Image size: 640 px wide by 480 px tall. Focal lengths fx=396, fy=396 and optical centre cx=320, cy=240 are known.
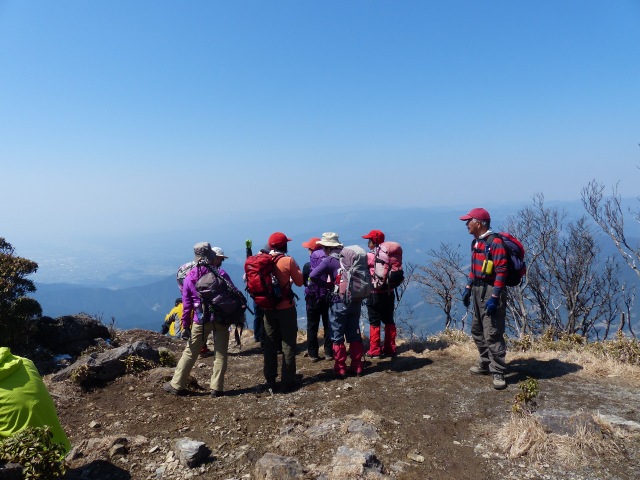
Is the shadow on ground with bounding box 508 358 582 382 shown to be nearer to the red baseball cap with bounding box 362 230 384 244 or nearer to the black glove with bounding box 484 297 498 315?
the black glove with bounding box 484 297 498 315

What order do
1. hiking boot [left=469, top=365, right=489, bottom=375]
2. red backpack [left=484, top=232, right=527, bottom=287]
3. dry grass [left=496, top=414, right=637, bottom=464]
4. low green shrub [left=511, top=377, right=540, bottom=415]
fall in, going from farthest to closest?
hiking boot [left=469, top=365, right=489, bottom=375], red backpack [left=484, top=232, right=527, bottom=287], low green shrub [left=511, top=377, right=540, bottom=415], dry grass [left=496, top=414, right=637, bottom=464]

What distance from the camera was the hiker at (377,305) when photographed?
7.41 m

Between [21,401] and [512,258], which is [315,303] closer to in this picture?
[512,258]

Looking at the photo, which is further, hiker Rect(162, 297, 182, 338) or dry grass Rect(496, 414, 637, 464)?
hiker Rect(162, 297, 182, 338)

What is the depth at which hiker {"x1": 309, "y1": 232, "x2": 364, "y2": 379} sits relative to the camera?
6578mm

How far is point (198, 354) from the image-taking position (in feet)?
20.1

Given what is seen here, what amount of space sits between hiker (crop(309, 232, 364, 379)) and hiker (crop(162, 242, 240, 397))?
170cm

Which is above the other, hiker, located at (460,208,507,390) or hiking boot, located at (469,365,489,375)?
hiker, located at (460,208,507,390)

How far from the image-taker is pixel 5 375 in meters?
3.62

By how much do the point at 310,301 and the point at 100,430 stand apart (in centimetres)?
393

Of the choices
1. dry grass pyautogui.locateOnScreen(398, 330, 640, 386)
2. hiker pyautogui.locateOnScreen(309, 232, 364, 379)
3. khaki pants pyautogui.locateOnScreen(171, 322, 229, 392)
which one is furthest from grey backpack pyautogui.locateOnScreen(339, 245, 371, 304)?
dry grass pyautogui.locateOnScreen(398, 330, 640, 386)

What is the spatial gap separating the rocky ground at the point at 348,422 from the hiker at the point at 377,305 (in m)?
0.42

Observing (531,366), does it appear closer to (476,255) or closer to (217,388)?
(476,255)

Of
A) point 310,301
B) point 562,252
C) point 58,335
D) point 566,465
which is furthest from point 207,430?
point 562,252
